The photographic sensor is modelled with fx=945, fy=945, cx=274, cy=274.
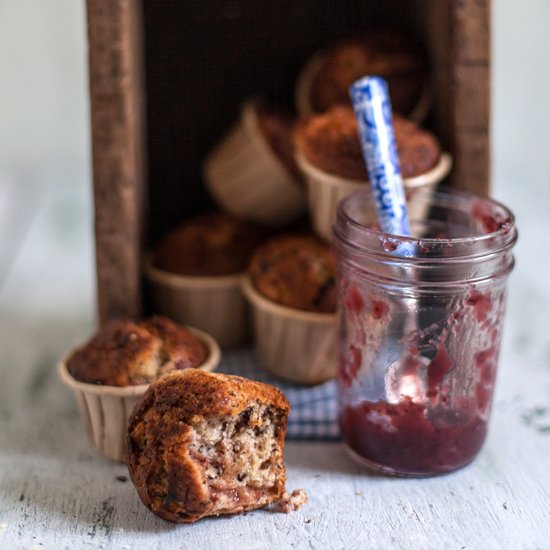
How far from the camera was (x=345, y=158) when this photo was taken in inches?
53.1

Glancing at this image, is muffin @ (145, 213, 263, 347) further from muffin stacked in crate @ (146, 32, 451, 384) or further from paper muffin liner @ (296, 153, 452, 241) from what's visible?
paper muffin liner @ (296, 153, 452, 241)

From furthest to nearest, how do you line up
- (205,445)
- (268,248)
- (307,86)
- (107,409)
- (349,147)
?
1. (307,86)
2. (268,248)
3. (349,147)
4. (107,409)
5. (205,445)

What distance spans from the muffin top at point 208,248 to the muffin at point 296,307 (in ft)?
0.28

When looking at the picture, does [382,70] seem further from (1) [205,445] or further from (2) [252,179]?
(1) [205,445]

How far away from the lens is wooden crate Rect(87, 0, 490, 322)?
132cm

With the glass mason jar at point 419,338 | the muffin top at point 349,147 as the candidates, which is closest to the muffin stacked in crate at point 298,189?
the muffin top at point 349,147

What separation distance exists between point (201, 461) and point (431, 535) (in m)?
0.28

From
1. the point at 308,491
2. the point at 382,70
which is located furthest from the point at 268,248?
the point at 308,491

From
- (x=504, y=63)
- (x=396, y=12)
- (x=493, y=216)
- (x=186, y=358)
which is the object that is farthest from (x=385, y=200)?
(x=504, y=63)

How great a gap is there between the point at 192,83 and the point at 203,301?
0.43 meters

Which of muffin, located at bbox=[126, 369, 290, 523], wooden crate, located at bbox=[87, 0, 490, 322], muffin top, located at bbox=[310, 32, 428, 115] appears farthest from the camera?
muffin top, located at bbox=[310, 32, 428, 115]

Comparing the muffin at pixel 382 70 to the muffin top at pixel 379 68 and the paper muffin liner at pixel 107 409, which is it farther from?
the paper muffin liner at pixel 107 409

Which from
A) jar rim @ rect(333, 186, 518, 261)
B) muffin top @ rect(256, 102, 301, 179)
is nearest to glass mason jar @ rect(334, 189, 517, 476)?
jar rim @ rect(333, 186, 518, 261)

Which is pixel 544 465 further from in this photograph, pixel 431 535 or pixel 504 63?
pixel 504 63
